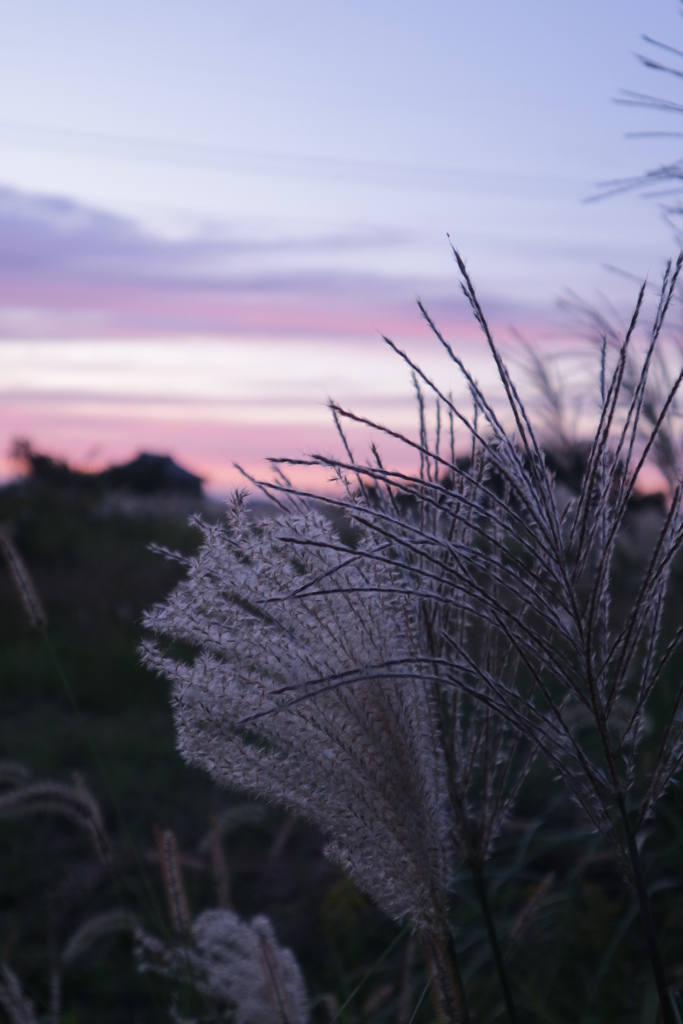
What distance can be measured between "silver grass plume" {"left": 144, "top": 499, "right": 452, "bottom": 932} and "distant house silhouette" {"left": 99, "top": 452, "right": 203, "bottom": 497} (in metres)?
26.3

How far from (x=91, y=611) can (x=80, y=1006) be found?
7.21 m

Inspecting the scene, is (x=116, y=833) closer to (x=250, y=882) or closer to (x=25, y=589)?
(x=250, y=882)

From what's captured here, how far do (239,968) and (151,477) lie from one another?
1095 inches

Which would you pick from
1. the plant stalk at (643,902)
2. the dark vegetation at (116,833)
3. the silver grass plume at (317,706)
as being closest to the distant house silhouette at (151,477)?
the dark vegetation at (116,833)

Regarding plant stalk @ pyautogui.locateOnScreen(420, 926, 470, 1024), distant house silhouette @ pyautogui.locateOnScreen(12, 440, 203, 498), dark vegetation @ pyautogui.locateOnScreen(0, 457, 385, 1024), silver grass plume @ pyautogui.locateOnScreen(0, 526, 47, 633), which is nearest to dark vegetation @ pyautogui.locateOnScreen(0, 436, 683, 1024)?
dark vegetation @ pyautogui.locateOnScreen(0, 457, 385, 1024)

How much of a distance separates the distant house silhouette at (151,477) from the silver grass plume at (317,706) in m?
26.3

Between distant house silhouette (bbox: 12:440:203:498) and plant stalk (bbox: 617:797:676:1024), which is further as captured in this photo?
distant house silhouette (bbox: 12:440:203:498)

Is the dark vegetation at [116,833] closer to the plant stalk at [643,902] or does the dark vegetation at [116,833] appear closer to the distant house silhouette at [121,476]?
the plant stalk at [643,902]

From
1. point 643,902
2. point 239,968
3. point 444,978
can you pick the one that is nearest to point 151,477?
point 239,968

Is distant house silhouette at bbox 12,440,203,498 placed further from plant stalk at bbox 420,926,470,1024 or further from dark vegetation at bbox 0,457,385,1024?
plant stalk at bbox 420,926,470,1024

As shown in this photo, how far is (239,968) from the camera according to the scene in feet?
7.43

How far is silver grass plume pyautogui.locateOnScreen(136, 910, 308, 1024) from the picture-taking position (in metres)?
1.98

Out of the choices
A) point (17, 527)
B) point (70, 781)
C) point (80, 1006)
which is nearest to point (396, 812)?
point (80, 1006)

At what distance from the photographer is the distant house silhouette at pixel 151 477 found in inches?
1112
